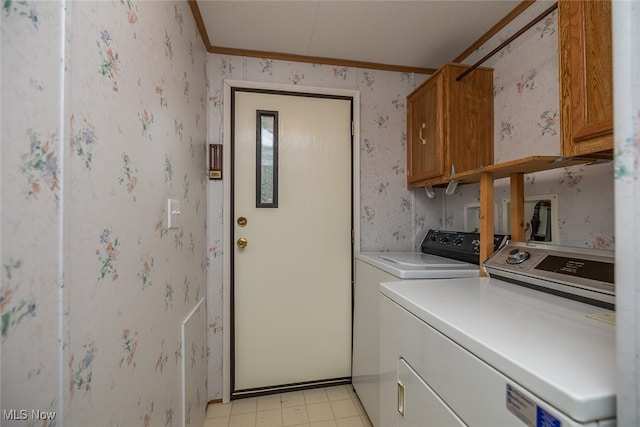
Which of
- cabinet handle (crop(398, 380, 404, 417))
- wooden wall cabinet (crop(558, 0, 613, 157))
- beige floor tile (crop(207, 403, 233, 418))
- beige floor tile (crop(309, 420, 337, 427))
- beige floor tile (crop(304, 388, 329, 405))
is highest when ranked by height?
wooden wall cabinet (crop(558, 0, 613, 157))

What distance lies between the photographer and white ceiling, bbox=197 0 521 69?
1.42m

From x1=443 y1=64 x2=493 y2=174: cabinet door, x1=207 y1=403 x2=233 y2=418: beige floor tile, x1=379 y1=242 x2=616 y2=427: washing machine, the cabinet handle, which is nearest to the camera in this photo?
x1=379 y1=242 x2=616 y2=427: washing machine

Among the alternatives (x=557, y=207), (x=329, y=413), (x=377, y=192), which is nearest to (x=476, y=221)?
(x=557, y=207)

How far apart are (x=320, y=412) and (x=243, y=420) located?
461 mm

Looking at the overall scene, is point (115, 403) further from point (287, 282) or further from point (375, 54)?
point (375, 54)

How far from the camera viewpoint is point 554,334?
613 millimetres

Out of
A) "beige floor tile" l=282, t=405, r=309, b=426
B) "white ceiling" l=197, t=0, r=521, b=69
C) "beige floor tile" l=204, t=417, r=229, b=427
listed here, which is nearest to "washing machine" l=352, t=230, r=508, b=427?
"beige floor tile" l=282, t=405, r=309, b=426

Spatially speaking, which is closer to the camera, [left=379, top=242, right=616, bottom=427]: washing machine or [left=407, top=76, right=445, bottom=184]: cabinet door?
[left=379, top=242, right=616, bottom=427]: washing machine

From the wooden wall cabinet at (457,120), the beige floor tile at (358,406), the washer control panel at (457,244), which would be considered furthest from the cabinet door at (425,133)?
the beige floor tile at (358,406)

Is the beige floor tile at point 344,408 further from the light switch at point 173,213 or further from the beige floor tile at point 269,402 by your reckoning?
the light switch at point 173,213

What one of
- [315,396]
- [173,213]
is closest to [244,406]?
[315,396]

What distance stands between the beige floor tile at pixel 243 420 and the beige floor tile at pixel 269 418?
0.09ft

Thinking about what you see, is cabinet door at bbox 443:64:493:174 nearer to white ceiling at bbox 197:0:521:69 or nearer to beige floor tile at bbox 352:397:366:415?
white ceiling at bbox 197:0:521:69

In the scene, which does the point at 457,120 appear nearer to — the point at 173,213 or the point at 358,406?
the point at 173,213
